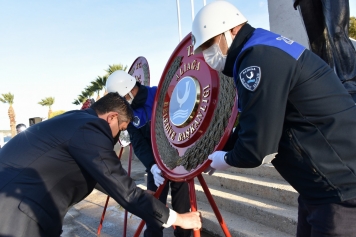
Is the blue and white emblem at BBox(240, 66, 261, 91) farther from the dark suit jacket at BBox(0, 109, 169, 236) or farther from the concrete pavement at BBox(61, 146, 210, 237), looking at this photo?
the concrete pavement at BBox(61, 146, 210, 237)

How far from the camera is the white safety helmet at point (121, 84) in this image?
3.30 metres

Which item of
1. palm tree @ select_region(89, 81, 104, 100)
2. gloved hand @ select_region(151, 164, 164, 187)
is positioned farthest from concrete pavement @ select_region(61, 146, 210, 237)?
palm tree @ select_region(89, 81, 104, 100)

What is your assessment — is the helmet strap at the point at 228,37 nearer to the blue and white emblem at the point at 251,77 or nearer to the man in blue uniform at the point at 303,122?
the man in blue uniform at the point at 303,122

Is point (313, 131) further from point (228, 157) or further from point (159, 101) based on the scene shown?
point (159, 101)

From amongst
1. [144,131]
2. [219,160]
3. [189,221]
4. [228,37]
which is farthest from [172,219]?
[144,131]

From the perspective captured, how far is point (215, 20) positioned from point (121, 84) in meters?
1.99

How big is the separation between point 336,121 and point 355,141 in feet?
0.39

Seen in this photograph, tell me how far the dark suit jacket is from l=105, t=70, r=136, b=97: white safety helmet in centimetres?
141

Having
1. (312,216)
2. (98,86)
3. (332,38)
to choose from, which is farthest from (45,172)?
(98,86)

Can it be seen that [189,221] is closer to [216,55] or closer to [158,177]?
[158,177]

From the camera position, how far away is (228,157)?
1470 millimetres

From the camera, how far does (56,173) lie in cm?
182

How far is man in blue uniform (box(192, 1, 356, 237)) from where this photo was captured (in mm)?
1211

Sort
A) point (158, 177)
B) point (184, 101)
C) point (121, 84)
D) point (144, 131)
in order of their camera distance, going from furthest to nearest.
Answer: point (121, 84) < point (144, 131) < point (158, 177) < point (184, 101)
